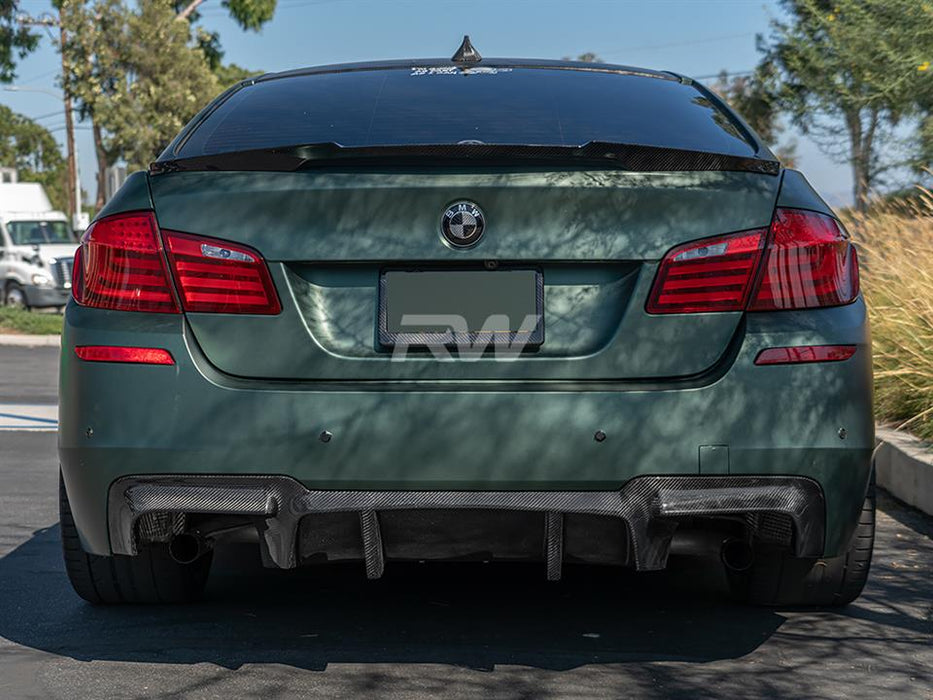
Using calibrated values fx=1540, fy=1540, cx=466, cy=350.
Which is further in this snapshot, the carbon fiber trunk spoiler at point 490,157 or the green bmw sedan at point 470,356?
the carbon fiber trunk spoiler at point 490,157

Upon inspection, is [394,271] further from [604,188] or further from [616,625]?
[616,625]

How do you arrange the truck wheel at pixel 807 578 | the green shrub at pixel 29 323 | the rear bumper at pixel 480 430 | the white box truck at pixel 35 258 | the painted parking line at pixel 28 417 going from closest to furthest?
the rear bumper at pixel 480 430
the truck wheel at pixel 807 578
the painted parking line at pixel 28 417
the green shrub at pixel 29 323
the white box truck at pixel 35 258

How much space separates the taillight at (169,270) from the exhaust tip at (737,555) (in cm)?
137

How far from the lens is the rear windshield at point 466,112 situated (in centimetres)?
410

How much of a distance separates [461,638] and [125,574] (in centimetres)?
103

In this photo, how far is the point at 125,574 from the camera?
180 inches

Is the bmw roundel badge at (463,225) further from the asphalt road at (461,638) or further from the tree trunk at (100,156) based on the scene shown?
the tree trunk at (100,156)

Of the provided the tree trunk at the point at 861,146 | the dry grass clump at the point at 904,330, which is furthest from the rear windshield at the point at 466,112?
the tree trunk at the point at 861,146

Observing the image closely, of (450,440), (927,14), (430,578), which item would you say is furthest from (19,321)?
(450,440)

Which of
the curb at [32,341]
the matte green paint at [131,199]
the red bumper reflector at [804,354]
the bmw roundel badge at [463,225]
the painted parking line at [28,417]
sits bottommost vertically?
the painted parking line at [28,417]

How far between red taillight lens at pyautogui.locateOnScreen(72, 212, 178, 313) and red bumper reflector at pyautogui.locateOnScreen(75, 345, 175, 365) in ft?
0.34

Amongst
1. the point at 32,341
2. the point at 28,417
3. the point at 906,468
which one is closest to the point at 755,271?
the point at 906,468

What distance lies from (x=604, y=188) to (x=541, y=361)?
0.45m

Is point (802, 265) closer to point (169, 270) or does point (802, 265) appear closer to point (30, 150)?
point (169, 270)
